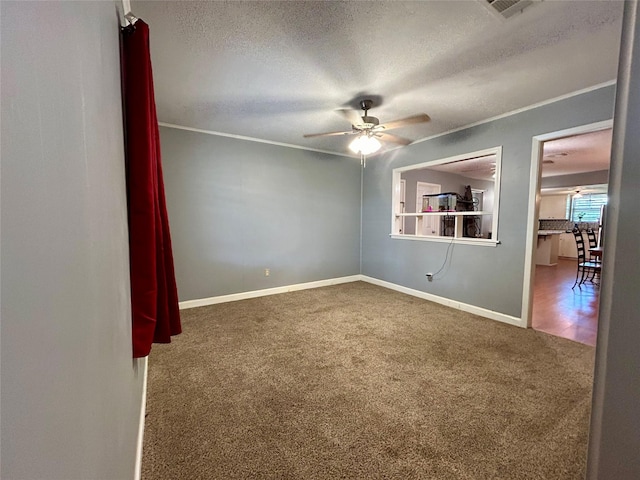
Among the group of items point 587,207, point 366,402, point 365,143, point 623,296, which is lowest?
point 366,402

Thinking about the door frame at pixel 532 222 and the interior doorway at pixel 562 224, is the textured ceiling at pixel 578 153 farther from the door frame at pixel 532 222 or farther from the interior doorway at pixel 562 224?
Result: the door frame at pixel 532 222

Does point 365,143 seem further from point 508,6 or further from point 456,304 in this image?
point 456,304

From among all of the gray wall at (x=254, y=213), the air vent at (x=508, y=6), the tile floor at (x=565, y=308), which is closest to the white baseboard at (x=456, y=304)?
the tile floor at (x=565, y=308)

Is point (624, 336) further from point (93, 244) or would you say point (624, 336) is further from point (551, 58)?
point (551, 58)

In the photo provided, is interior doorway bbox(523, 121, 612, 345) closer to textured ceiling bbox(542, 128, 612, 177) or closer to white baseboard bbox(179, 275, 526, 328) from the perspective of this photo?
textured ceiling bbox(542, 128, 612, 177)

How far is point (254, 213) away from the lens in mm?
4203

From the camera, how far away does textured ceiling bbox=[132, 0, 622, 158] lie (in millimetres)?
1692

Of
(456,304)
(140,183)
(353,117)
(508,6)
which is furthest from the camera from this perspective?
(456,304)

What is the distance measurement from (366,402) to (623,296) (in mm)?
1710

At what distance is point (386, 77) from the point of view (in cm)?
238

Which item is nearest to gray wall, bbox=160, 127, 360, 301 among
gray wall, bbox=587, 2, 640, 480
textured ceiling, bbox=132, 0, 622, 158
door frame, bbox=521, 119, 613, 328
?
textured ceiling, bbox=132, 0, 622, 158

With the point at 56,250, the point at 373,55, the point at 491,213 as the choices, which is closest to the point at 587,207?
the point at 491,213

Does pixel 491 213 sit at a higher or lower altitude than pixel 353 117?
lower

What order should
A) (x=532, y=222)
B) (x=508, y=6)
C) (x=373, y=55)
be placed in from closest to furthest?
(x=508, y=6) < (x=373, y=55) < (x=532, y=222)
